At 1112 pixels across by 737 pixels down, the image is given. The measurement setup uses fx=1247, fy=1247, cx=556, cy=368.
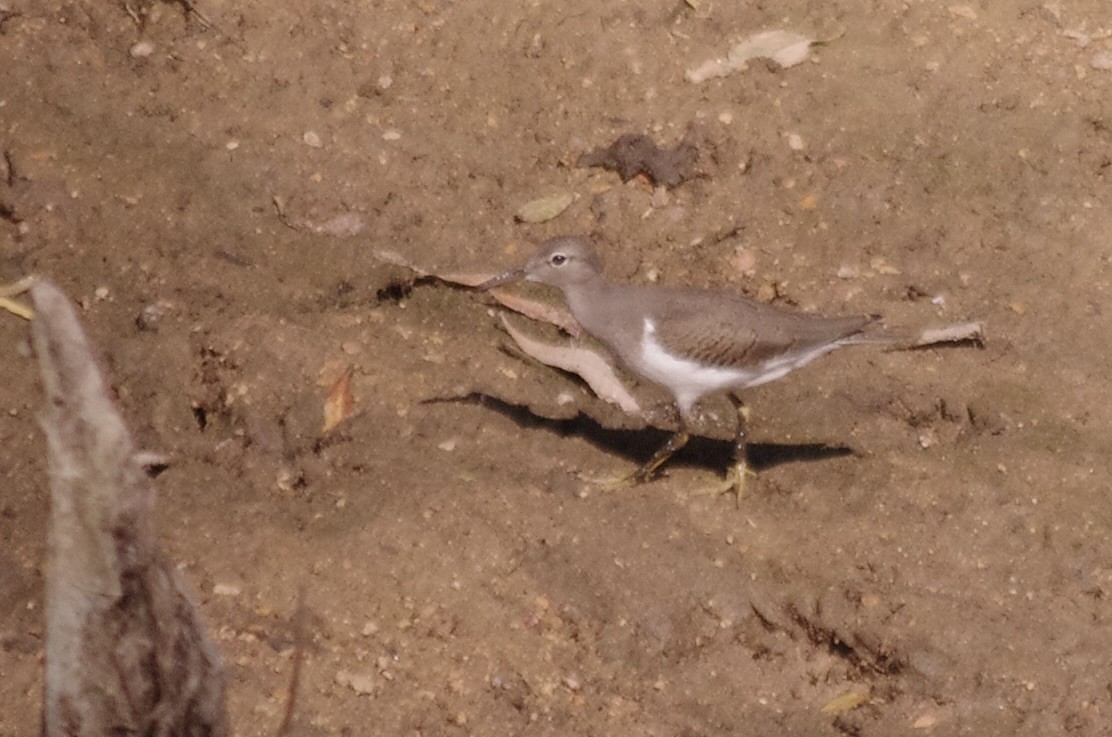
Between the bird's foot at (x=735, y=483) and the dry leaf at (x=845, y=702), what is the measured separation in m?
0.93

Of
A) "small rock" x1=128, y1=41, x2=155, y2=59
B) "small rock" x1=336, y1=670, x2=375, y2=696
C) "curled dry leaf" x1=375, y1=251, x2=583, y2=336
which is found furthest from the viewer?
"small rock" x1=128, y1=41, x2=155, y2=59

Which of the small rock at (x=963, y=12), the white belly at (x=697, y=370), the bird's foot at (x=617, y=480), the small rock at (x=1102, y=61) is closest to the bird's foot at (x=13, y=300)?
the bird's foot at (x=617, y=480)

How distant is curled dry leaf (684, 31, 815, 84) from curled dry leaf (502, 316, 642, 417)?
172 cm

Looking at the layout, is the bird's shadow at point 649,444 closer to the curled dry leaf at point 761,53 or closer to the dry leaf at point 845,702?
the dry leaf at point 845,702

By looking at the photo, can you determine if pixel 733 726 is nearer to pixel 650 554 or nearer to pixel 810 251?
pixel 650 554

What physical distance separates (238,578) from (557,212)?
2.56 meters

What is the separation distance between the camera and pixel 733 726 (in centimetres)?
426

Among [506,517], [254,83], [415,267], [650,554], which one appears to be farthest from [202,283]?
[650,554]

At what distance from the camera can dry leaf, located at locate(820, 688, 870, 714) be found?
14.3 feet

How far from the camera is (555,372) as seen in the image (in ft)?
18.4

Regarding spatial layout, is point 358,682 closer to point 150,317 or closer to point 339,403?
point 339,403

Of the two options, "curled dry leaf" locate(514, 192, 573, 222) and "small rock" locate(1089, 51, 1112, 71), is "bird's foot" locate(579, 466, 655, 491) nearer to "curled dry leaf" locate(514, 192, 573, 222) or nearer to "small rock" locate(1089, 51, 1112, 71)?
"curled dry leaf" locate(514, 192, 573, 222)

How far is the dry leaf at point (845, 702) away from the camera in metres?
4.36

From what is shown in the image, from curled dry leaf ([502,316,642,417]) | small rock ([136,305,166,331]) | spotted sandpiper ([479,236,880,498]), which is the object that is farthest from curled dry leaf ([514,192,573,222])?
small rock ([136,305,166,331])
